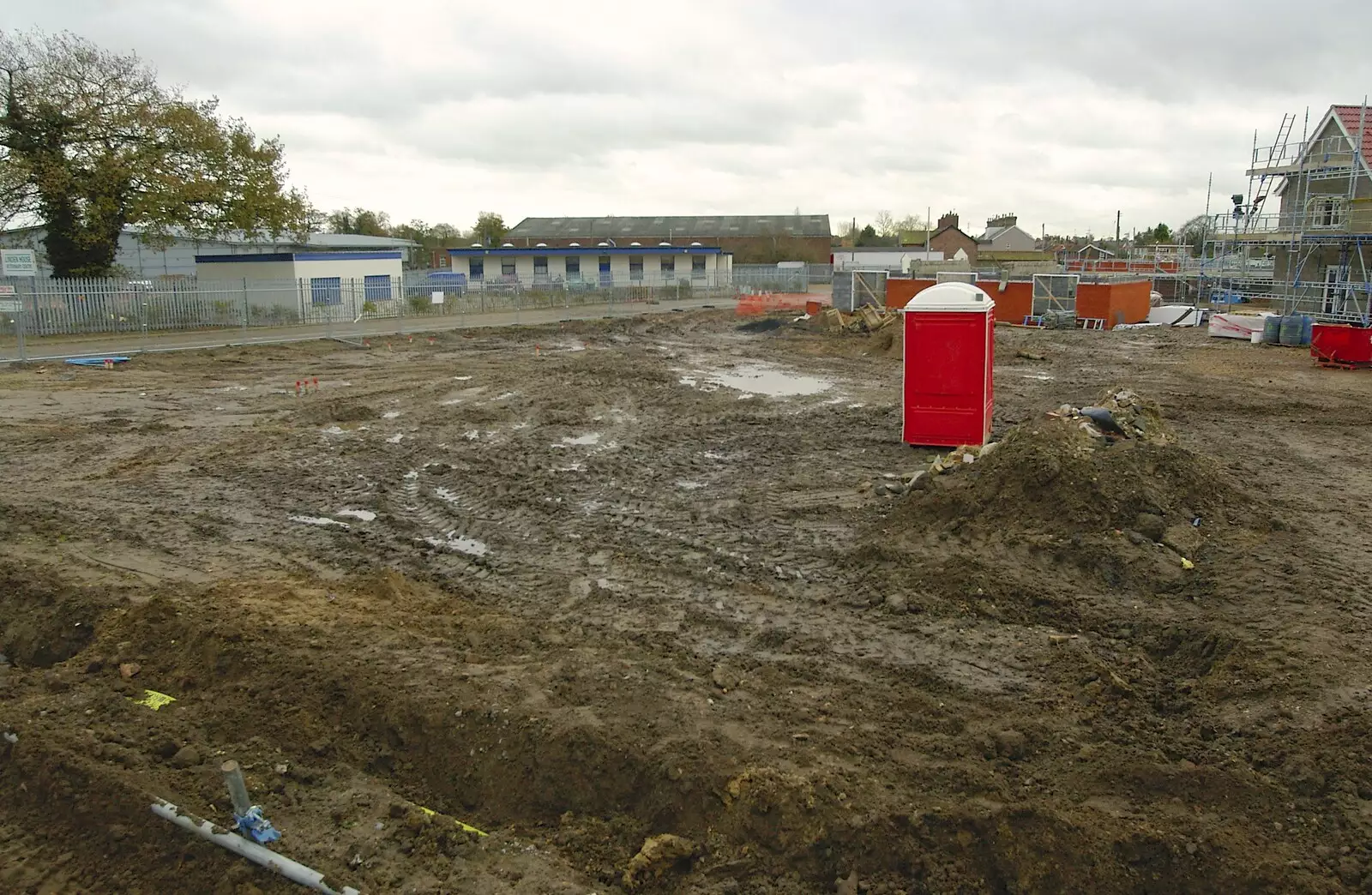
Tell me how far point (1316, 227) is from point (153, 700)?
40.9 metres

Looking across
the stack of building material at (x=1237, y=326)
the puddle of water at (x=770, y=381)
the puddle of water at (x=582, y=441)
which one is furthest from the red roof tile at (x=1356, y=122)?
the puddle of water at (x=582, y=441)

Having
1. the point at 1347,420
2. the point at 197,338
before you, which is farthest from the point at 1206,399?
the point at 197,338

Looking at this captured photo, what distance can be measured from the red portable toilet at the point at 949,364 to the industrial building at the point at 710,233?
72.8 m

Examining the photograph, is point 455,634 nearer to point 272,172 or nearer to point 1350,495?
point 1350,495

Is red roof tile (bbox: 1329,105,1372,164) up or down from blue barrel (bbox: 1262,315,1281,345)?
up

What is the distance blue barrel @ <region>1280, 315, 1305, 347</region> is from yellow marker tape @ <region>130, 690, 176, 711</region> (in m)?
31.1

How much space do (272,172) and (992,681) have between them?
34498 millimetres

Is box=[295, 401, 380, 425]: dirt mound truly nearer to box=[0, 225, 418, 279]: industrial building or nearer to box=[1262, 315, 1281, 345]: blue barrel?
box=[0, 225, 418, 279]: industrial building

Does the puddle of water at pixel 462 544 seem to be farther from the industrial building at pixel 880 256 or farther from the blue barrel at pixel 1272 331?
the industrial building at pixel 880 256

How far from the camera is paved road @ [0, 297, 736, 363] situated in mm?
24922

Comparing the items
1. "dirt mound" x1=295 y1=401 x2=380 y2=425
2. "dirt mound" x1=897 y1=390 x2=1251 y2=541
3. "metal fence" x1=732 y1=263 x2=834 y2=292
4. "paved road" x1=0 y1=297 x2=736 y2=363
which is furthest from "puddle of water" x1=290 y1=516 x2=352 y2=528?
"metal fence" x1=732 y1=263 x2=834 y2=292

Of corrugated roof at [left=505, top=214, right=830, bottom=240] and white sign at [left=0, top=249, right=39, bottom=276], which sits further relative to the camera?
corrugated roof at [left=505, top=214, right=830, bottom=240]

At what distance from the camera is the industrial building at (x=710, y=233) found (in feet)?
278

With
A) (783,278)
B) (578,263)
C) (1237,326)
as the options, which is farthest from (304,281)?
(578,263)
